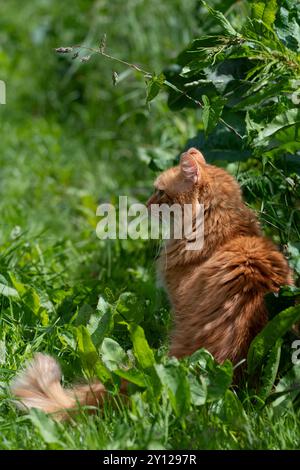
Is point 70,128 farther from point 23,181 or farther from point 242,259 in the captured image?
point 242,259

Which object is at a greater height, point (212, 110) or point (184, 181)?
point (212, 110)

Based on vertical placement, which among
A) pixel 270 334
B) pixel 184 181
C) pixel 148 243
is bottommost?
pixel 148 243

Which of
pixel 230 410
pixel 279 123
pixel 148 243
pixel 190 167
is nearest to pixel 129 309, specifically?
pixel 190 167

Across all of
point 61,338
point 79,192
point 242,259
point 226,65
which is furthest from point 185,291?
point 79,192

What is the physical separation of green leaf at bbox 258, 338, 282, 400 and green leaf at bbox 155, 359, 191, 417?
0.28 metres

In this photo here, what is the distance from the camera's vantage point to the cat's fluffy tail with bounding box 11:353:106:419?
8.19 ft

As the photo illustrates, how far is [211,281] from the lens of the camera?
267 centimetres

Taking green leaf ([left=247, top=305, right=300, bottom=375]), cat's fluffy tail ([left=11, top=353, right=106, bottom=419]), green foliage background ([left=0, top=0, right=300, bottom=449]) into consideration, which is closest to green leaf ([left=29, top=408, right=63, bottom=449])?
green foliage background ([left=0, top=0, right=300, bottom=449])

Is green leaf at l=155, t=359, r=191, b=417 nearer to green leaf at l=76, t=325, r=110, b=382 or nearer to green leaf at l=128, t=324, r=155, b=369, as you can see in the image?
green leaf at l=128, t=324, r=155, b=369

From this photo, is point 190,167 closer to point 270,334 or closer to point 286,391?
point 270,334

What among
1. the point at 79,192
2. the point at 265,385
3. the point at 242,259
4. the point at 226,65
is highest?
the point at 226,65

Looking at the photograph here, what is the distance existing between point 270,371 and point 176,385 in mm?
319

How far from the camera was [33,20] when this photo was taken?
6.56m

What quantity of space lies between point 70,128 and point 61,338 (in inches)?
127
